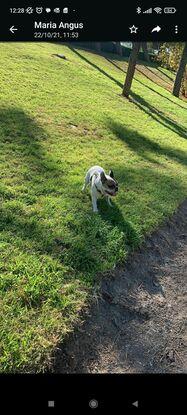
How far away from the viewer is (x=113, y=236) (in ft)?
20.7

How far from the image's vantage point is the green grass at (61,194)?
15.1 ft

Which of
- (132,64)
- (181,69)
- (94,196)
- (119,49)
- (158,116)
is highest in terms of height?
(132,64)

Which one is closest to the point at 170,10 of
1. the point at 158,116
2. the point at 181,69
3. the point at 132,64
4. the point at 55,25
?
the point at 55,25

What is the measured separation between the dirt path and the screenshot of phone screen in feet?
0.05

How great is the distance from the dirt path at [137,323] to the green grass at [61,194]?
196 mm

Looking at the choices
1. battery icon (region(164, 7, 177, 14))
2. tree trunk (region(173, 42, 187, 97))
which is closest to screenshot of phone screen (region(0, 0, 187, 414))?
battery icon (region(164, 7, 177, 14))

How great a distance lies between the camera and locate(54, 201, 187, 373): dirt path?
4.34 metres

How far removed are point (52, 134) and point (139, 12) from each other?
229 inches

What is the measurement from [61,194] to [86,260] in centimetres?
202

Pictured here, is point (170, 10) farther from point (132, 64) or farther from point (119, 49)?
point (119, 49)

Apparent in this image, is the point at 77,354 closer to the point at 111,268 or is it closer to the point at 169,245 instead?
the point at 111,268

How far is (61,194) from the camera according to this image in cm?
730

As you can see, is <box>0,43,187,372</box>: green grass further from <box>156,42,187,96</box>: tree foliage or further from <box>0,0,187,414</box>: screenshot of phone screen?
<box>156,42,187,96</box>: tree foliage
